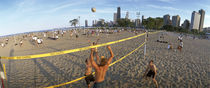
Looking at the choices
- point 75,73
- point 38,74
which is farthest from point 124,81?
point 38,74

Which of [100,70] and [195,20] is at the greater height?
[195,20]

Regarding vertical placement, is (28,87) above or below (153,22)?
below

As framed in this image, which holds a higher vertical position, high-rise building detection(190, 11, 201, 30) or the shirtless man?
high-rise building detection(190, 11, 201, 30)

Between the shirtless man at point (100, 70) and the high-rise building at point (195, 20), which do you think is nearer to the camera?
the shirtless man at point (100, 70)

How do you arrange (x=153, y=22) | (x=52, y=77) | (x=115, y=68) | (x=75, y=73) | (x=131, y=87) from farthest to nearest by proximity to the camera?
(x=153, y=22), (x=115, y=68), (x=75, y=73), (x=52, y=77), (x=131, y=87)

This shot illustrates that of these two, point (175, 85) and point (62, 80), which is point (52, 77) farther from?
point (175, 85)

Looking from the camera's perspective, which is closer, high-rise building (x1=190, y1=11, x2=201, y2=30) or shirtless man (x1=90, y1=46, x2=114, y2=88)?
shirtless man (x1=90, y1=46, x2=114, y2=88)

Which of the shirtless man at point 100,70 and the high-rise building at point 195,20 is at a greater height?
the high-rise building at point 195,20

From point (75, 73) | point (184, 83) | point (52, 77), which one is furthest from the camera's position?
point (75, 73)

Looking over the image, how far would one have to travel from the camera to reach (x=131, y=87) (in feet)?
13.3

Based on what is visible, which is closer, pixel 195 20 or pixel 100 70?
pixel 100 70

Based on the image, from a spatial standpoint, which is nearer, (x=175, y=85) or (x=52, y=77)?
(x=175, y=85)

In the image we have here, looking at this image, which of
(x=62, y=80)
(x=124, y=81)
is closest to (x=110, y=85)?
(x=124, y=81)

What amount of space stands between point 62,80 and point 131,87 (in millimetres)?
2884
